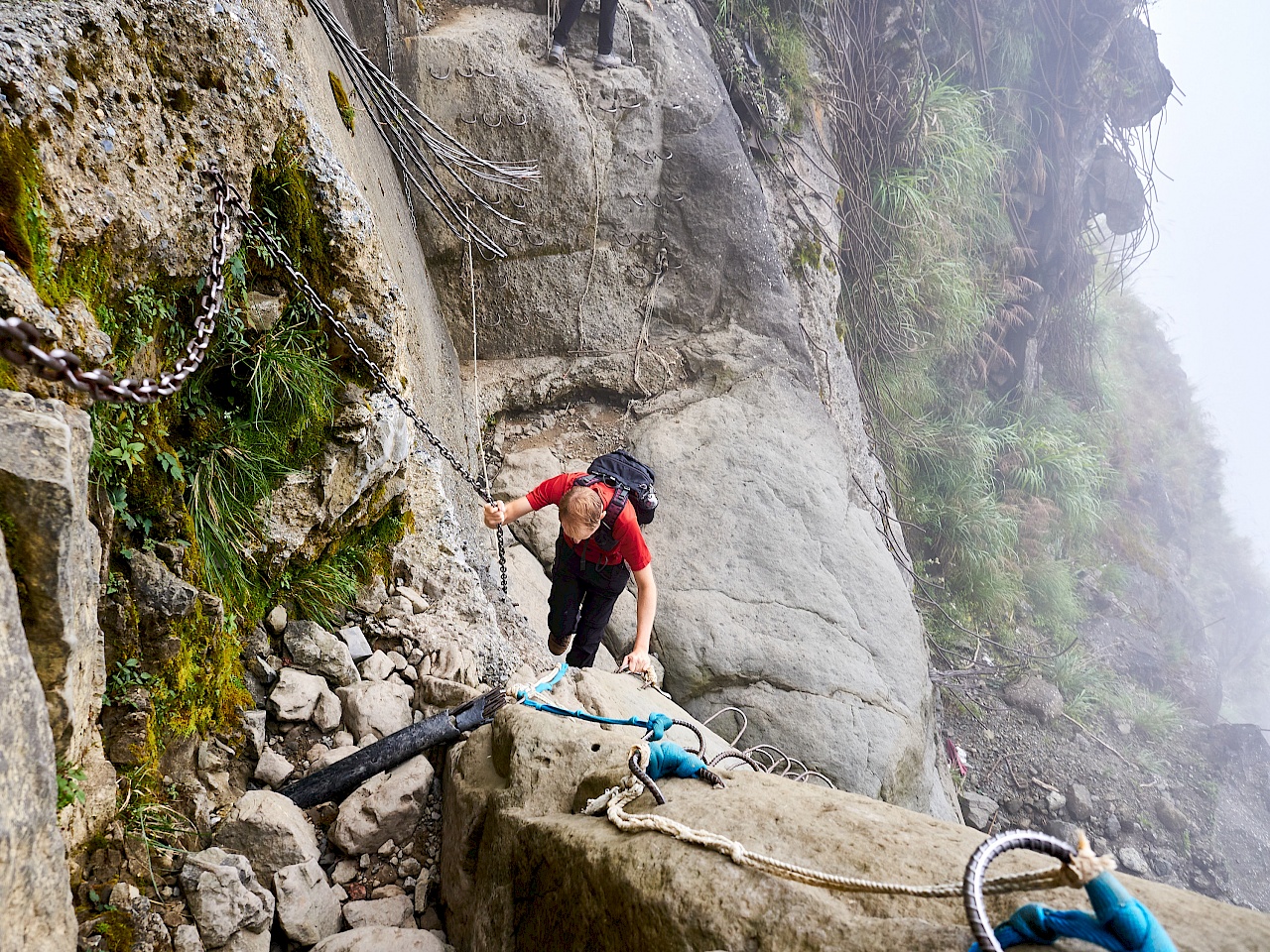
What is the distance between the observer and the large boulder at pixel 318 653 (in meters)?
2.57

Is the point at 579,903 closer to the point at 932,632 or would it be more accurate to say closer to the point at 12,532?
the point at 12,532

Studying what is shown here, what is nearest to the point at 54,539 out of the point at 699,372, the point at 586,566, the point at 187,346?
the point at 187,346

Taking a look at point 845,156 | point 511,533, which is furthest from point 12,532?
point 845,156

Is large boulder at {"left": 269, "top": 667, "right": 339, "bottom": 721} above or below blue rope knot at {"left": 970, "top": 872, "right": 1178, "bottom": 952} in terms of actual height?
below

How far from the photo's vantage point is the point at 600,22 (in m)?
5.13

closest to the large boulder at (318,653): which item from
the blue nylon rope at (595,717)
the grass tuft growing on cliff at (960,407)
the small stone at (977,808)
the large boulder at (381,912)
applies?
the blue nylon rope at (595,717)

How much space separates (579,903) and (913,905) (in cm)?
73

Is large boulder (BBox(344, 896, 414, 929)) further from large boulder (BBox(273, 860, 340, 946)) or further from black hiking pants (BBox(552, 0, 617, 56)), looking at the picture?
black hiking pants (BBox(552, 0, 617, 56))

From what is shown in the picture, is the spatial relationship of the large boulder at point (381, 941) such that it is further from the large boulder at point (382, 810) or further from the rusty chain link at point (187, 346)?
the rusty chain link at point (187, 346)

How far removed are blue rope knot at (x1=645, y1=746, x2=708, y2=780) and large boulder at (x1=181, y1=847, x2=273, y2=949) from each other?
1054mm

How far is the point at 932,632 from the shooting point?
8.59 m

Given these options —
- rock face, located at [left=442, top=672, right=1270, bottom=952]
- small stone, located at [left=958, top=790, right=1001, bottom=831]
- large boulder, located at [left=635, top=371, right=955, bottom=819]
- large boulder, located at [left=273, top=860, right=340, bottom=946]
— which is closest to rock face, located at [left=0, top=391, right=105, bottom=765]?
large boulder, located at [left=273, top=860, right=340, bottom=946]

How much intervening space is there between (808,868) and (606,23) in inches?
213

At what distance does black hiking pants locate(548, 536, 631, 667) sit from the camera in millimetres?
3771
